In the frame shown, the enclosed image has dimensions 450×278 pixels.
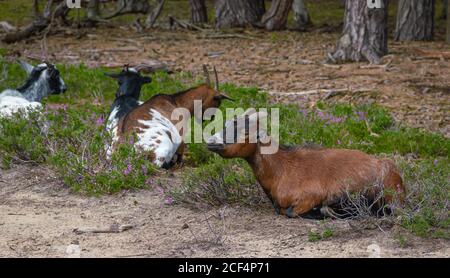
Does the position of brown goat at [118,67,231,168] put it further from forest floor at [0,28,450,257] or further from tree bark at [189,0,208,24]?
tree bark at [189,0,208,24]

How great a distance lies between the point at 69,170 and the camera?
927cm

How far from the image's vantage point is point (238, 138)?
7.65 m

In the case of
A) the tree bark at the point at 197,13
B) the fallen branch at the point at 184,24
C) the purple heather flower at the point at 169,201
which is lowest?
the purple heather flower at the point at 169,201

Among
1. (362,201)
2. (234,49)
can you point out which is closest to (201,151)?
(362,201)

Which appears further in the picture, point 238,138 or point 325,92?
point 325,92

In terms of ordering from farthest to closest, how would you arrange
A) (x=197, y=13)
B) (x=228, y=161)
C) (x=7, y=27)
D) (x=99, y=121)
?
(x=197, y=13) → (x=7, y=27) → (x=99, y=121) → (x=228, y=161)

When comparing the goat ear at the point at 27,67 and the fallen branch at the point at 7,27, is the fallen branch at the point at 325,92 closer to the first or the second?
the goat ear at the point at 27,67

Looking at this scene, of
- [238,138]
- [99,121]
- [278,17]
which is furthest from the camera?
[278,17]

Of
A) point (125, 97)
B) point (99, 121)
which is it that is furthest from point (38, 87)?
point (99, 121)

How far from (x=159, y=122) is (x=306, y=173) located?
2.98 metres

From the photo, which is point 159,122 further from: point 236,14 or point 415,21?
point 236,14

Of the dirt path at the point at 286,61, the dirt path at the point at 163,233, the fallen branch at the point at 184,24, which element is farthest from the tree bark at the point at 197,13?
the dirt path at the point at 163,233

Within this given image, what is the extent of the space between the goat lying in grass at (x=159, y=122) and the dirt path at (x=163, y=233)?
3.03 feet

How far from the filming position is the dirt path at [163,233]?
7.01 meters
